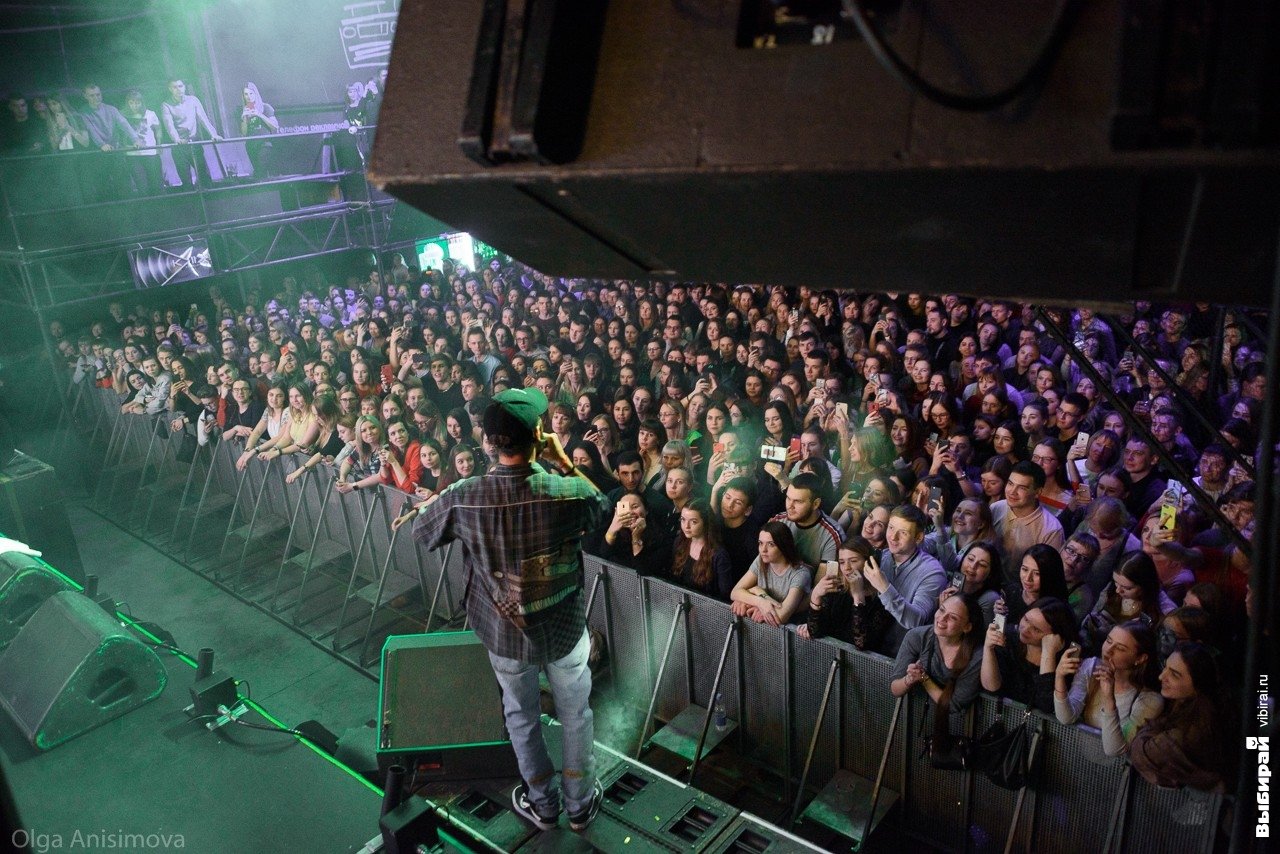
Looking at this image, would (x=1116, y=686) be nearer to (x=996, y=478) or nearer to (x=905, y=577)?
(x=905, y=577)

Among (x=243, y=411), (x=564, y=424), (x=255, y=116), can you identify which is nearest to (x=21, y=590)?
(x=564, y=424)

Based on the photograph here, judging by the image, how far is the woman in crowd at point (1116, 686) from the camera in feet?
12.5

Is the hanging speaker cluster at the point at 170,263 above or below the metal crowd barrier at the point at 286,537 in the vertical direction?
above

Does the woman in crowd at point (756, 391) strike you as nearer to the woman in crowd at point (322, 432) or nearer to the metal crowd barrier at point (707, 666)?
the metal crowd barrier at point (707, 666)

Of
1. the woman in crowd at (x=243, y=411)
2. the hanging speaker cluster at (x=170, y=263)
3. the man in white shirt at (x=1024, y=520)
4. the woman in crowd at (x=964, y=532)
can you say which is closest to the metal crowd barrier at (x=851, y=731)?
the woman in crowd at (x=964, y=532)

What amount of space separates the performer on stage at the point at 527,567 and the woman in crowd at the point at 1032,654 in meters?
2.00

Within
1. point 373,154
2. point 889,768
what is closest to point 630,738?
point 889,768

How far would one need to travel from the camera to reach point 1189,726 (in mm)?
3564

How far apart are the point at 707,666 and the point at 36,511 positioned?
224 inches

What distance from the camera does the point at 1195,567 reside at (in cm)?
466

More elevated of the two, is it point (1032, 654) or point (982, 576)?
point (982, 576)

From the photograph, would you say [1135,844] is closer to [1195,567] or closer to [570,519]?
[1195,567]

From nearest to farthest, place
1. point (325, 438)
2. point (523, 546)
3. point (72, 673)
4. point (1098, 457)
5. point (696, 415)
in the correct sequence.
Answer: point (523, 546) < point (72, 673) < point (1098, 457) < point (696, 415) < point (325, 438)

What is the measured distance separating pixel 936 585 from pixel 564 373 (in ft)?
17.7
